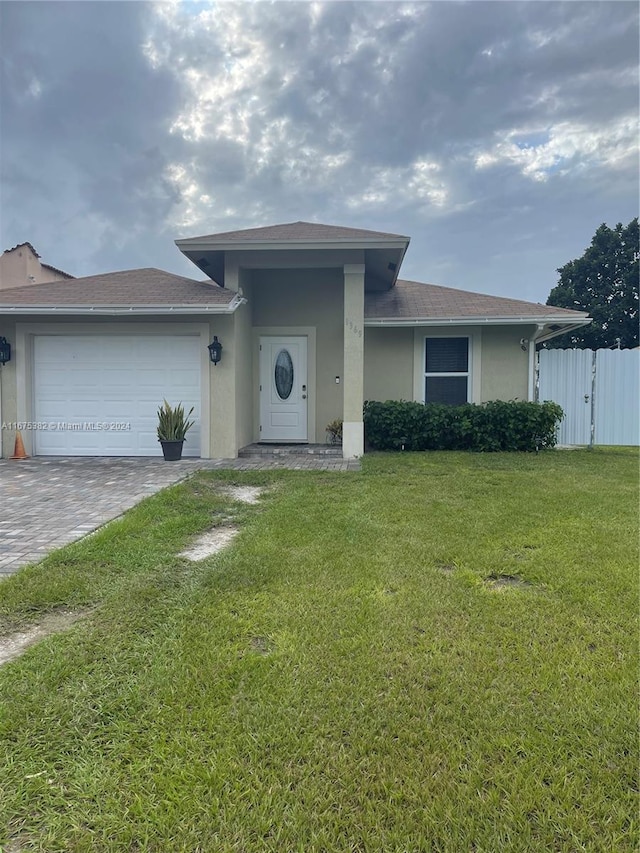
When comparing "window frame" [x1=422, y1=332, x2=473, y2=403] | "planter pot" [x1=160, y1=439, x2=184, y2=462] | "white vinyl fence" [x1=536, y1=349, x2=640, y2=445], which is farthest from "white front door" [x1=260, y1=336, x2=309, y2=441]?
"white vinyl fence" [x1=536, y1=349, x2=640, y2=445]

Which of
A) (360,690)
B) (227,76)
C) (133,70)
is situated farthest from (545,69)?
(360,690)

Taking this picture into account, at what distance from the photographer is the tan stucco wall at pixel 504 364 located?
10672 millimetres

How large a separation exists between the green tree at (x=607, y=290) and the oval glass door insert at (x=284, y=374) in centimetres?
1590

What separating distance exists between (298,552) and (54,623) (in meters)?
1.85

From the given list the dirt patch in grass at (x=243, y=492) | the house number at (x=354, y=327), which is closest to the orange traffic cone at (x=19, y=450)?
the dirt patch in grass at (x=243, y=492)

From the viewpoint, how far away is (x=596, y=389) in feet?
35.7

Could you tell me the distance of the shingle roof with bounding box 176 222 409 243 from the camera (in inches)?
332

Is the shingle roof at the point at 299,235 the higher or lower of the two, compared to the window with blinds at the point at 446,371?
higher

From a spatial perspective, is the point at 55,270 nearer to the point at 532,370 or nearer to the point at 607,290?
the point at 532,370

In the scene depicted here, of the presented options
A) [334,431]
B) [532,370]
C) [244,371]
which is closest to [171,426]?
[244,371]

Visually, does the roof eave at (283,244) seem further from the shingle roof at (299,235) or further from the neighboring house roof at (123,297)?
the neighboring house roof at (123,297)

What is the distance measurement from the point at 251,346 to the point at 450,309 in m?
4.33

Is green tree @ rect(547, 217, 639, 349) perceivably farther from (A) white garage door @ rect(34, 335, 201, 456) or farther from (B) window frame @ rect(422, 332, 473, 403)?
(A) white garage door @ rect(34, 335, 201, 456)

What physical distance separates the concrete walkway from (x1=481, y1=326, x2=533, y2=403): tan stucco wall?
13.5 ft
